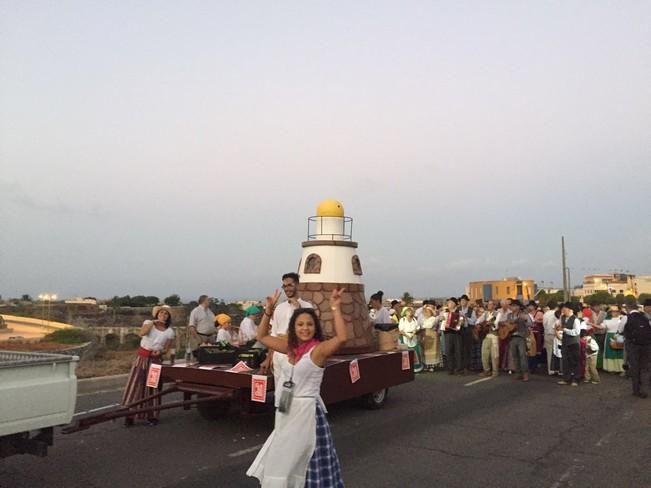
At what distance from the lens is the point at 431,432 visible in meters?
7.16

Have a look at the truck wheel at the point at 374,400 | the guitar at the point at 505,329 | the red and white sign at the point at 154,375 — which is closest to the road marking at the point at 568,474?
the truck wheel at the point at 374,400

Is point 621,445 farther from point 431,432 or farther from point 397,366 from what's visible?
point 397,366

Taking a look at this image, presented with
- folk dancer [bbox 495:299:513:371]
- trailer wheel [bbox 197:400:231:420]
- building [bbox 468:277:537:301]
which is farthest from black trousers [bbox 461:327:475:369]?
building [bbox 468:277:537:301]

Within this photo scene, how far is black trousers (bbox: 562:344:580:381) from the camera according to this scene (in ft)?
36.4

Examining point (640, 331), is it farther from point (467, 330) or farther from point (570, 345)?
point (467, 330)

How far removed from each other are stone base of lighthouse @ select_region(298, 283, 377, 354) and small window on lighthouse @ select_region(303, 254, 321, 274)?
0.88 ft

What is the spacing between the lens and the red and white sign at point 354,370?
759 centimetres

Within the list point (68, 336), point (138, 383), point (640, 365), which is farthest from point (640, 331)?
point (68, 336)

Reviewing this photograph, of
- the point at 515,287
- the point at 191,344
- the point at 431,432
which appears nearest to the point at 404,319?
the point at 191,344

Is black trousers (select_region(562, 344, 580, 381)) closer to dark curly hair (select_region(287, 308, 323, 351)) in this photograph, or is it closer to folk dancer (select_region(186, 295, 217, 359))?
folk dancer (select_region(186, 295, 217, 359))

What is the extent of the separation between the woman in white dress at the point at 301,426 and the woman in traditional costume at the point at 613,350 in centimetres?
1134

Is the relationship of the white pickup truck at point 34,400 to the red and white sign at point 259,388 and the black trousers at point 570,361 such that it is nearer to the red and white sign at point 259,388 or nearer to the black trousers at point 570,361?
the red and white sign at point 259,388

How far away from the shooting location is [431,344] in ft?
45.0

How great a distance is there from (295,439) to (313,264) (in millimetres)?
6257
